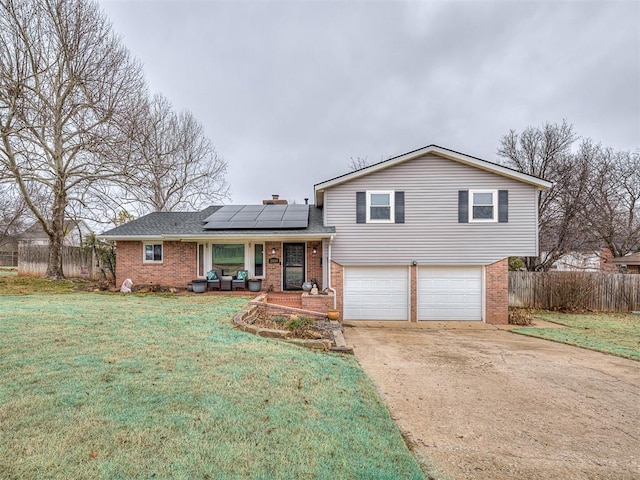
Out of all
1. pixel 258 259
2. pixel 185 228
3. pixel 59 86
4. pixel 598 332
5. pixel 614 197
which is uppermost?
pixel 59 86

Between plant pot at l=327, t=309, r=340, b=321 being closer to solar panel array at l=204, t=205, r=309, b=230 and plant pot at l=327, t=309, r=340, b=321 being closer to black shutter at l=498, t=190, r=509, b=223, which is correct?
solar panel array at l=204, t=205, r=309, b=230

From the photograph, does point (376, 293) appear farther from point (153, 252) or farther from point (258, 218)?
point (153, 252)

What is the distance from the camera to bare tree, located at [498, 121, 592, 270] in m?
17.7

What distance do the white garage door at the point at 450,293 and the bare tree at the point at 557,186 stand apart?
822 centimetres

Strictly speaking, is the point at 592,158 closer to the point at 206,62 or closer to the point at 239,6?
the point at 239,6

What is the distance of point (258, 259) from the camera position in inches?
529

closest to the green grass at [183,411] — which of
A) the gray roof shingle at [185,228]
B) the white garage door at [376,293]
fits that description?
the white garage door at [376,293]

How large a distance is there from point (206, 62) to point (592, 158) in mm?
22855

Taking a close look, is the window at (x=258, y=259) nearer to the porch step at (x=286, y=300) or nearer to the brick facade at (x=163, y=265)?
the brick facade at (x=163, y=265)

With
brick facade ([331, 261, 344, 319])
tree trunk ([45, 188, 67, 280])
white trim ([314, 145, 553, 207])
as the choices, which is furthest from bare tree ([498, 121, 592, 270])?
tree trunk ([45, 188, 67, 280])

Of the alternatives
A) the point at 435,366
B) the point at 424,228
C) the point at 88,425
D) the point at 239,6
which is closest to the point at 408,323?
the point at 424,228

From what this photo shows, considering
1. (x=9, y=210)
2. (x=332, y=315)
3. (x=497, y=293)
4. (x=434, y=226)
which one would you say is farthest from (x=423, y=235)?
(x=9, y=210)

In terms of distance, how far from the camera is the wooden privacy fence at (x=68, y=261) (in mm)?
17406

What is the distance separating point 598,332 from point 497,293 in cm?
299
